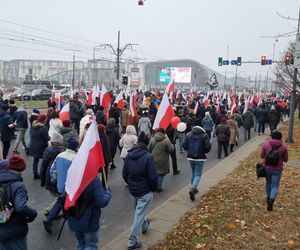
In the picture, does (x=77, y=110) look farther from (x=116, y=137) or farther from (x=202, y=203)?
(x=202, y=203)

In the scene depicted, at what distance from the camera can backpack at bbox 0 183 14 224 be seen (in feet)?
13.5

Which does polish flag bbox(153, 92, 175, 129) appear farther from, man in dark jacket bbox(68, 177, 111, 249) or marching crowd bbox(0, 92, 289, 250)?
man in dark jacket bbox(68, 177, 111, 249)

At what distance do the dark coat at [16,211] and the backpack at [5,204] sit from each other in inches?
1.6

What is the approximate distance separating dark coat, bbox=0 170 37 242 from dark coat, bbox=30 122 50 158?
534 centimetres

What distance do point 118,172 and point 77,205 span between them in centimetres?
666

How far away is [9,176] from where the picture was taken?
4.24m

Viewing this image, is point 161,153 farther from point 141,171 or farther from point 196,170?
point 141,171

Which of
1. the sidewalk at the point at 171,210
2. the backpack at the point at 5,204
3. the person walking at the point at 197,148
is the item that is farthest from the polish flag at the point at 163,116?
the backpack at the point at 5,204

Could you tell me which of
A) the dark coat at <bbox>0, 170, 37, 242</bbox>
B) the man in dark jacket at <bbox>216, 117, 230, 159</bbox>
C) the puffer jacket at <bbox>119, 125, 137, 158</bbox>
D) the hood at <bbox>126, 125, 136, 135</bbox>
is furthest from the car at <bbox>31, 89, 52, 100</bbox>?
the dark coat at <bbox>0, 170, 37, 242</bbox>

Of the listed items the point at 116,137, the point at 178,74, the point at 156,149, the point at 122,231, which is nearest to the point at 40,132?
the point at 116,137

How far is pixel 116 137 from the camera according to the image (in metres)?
10.7

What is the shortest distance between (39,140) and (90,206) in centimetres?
542

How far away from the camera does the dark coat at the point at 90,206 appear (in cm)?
452

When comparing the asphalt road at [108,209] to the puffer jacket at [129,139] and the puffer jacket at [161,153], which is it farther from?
the puffer jacket at [129,139]
